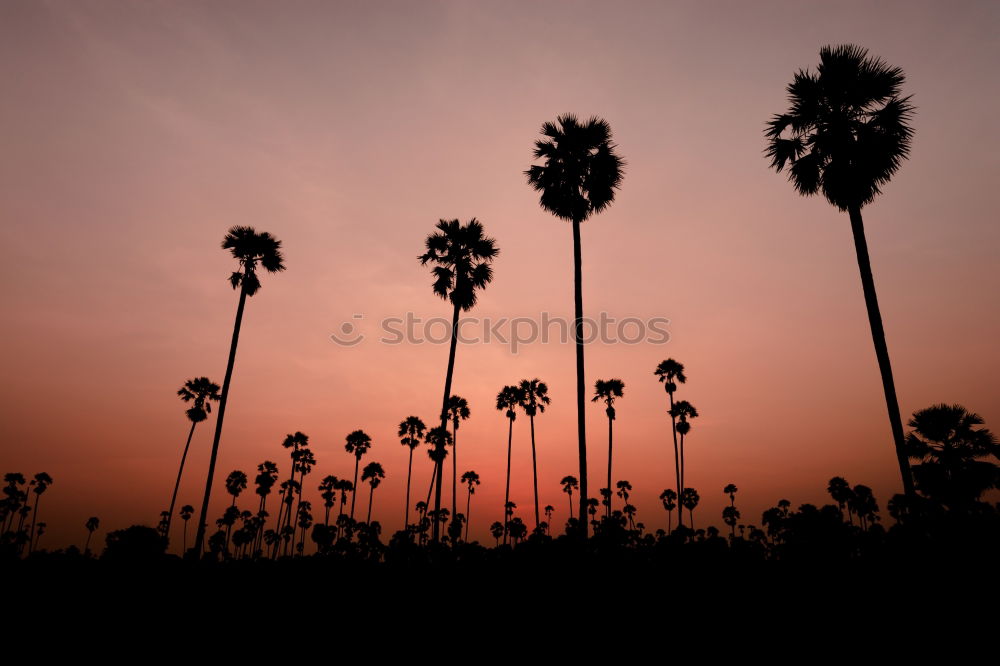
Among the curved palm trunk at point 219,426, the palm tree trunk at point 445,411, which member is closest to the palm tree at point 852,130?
the palm tree trunk at point 445,411

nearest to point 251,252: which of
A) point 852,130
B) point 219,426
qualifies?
point 219,426

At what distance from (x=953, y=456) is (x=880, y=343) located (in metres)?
15.0

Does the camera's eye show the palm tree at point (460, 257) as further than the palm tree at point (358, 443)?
No

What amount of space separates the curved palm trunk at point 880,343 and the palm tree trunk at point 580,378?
30.9ft

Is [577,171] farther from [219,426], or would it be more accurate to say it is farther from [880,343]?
[219,426]

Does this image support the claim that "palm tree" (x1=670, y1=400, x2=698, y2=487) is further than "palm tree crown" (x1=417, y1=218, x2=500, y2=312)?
Yes

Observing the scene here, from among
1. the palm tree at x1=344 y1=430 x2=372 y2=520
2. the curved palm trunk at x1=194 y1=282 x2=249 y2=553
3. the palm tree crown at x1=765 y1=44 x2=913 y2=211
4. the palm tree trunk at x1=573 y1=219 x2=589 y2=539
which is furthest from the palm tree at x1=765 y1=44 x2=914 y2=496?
the palm tree at x1=344 y1=430 x2=372 y2=520

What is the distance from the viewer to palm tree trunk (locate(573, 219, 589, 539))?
18.5 m

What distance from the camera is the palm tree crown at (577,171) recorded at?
23.3 metres

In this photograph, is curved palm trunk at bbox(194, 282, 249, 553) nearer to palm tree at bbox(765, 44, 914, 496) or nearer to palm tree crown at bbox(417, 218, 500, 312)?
palm tree crown at bbox(417, 218, 500, 312)

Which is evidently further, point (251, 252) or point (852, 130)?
point (251, 252)

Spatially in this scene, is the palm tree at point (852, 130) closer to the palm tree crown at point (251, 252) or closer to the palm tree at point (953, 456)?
the palm tree at point (953, 456)

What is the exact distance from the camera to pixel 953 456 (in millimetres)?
24641

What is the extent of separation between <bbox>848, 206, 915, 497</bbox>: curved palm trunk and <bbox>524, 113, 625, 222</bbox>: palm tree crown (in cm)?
987
